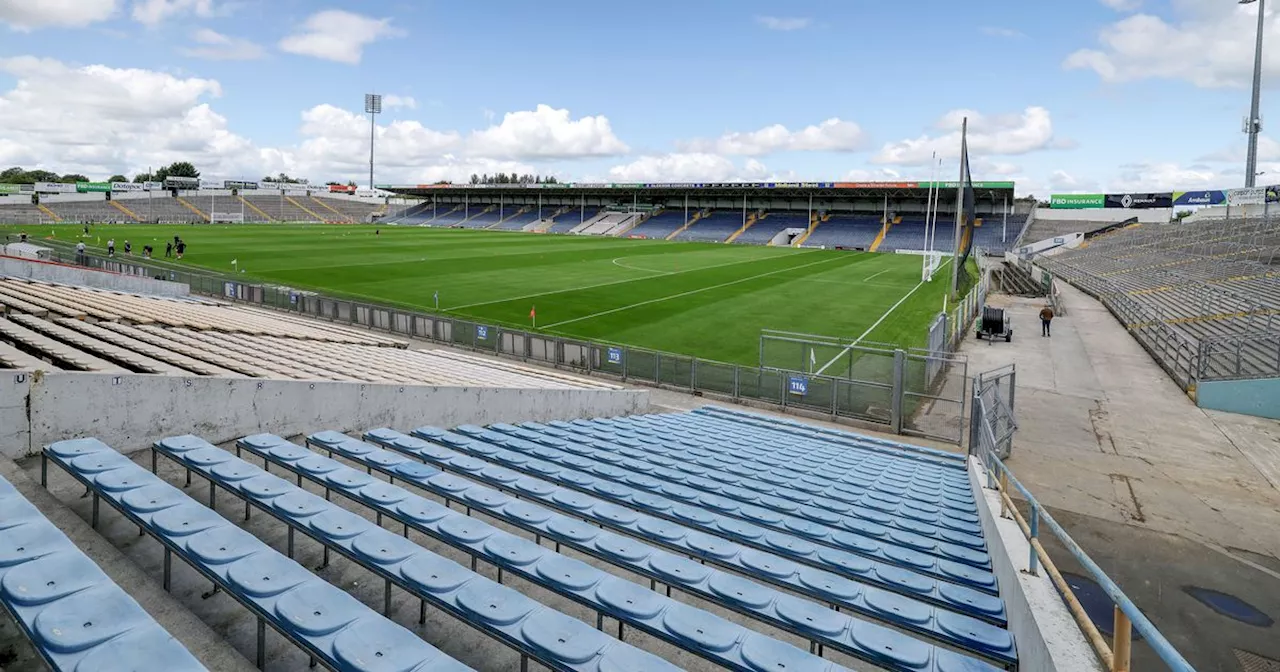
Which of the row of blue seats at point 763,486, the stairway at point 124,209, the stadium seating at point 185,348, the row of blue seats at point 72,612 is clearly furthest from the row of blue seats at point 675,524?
the stairway at point 124,209

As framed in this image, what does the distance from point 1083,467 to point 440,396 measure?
12.3 metres

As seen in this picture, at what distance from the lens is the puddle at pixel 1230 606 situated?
8.12m

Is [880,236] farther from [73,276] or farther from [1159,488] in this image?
[73,276]

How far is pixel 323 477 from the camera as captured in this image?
5996 millimetres

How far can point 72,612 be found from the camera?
3229 mm

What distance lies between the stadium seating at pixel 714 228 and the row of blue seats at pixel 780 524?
266 feet

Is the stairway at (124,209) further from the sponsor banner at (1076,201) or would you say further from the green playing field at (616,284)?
the sponsor banner at (1076,201)

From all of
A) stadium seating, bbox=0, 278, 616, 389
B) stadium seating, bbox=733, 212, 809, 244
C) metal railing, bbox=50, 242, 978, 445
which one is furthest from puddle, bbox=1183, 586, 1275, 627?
stadium seating, bbox=733, 212, 809, 244

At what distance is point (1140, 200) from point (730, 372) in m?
86.6

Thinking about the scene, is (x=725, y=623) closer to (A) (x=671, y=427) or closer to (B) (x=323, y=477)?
(B) (x=323, y=477)

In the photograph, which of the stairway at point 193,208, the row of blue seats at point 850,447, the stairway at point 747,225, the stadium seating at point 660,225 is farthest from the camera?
the stairway at point 193,208

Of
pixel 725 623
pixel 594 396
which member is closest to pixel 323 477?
pixel 725 623

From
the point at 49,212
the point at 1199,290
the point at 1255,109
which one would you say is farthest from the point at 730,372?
the point at 49,212

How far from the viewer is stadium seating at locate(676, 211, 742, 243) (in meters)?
91.1
